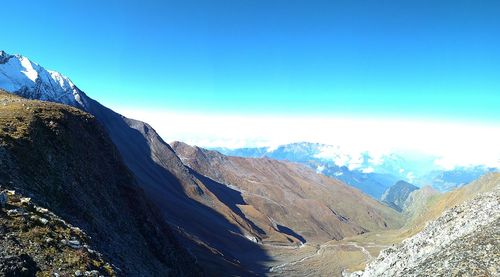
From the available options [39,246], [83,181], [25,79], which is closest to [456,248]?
[39,246]

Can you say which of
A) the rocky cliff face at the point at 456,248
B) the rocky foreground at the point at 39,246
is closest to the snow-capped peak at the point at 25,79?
the rocky foreground at the point at 39,246

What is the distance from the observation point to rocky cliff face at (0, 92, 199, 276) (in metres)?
36.2

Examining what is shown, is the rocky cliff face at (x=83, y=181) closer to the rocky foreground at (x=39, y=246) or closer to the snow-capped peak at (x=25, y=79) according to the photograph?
the rocky foreground at (x=39, y=246)

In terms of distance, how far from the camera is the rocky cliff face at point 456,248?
37.0 metres

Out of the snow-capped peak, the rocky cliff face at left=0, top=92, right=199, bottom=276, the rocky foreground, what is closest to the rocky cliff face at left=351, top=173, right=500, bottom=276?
the rocky cliff face at left=0, top=92, right=199, bottom=276

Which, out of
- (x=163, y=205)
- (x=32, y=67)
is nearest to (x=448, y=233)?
(x=163, y=205)

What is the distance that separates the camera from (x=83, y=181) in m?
47.1

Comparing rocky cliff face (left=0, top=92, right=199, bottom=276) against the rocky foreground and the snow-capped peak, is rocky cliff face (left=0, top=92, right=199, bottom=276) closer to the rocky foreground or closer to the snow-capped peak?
the rocky foreground

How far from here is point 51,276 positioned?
74.2 feet

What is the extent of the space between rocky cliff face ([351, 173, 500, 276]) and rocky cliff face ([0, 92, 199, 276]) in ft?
105

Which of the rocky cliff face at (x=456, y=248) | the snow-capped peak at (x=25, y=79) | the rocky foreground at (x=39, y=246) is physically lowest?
the rocky foreground at (x=39, y=246)

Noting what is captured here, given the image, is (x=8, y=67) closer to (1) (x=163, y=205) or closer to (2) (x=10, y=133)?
(1) (x=163, y=205)

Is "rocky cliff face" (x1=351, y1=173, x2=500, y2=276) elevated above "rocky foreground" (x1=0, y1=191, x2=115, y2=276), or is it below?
above

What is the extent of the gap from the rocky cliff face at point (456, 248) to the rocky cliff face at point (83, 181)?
105 ft
